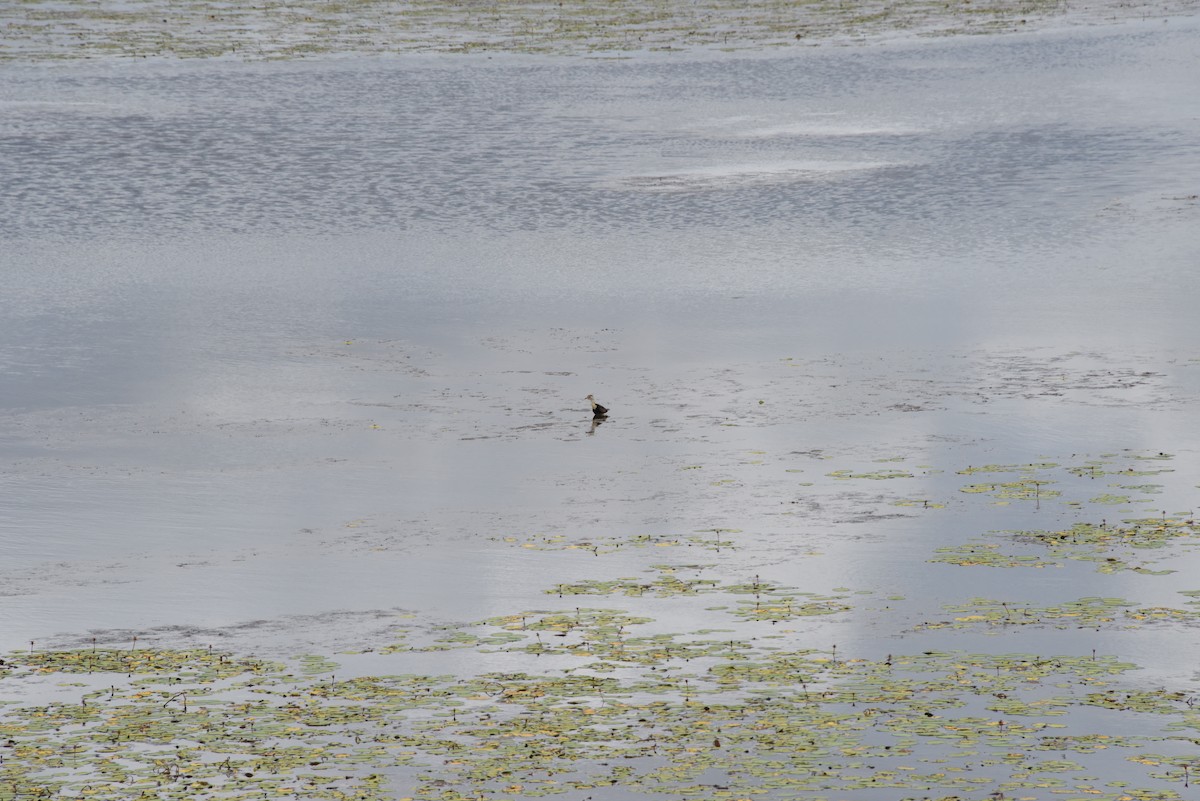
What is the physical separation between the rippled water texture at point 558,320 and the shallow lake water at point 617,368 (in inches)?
2.9

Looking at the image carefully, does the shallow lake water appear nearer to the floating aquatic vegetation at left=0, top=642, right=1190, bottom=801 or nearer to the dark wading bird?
the floating aquatic vegetation at left=0, top=642, right=1190, bottom=801

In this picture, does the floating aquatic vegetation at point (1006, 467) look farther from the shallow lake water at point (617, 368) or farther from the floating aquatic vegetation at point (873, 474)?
the floating aquatic vegetation at point (873, 474)

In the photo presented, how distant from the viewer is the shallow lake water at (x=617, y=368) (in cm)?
1346

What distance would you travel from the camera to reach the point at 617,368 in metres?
21.2

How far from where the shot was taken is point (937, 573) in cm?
1398

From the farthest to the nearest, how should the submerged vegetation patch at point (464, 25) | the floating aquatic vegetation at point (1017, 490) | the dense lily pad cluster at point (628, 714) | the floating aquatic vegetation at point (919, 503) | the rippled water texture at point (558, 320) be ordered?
the submerged vegetation patch at point (464, 25) → the floating aquatic vegetation at point (1017, 490) → the floating aquatic vegetation at point (919, 503) → the rippled water texture at point (558, 320) → the dense lily pad cluster at point (628, 714)

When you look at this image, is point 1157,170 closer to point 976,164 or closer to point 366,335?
point 976,164

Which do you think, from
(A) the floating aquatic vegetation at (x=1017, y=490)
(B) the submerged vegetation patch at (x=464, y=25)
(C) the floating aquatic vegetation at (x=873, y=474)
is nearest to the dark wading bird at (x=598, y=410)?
(C) the floating aquatic vegetation at (x=873, y=474)

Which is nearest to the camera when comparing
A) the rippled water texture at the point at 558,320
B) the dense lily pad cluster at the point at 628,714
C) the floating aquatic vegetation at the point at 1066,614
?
the dense lily pad cluster at the point at 628,714

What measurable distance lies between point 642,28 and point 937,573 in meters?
35.3

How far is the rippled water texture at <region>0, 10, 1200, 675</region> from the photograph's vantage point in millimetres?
15047

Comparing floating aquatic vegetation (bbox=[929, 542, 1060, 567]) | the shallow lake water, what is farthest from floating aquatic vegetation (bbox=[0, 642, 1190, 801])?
floating aquatic vegetation (bbox=[929, 542, 1060, 567])

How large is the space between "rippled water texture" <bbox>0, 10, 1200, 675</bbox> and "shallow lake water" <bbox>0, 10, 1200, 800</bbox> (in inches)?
2.9

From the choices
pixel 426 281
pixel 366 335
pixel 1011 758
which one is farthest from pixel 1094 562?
pixel 426 281
